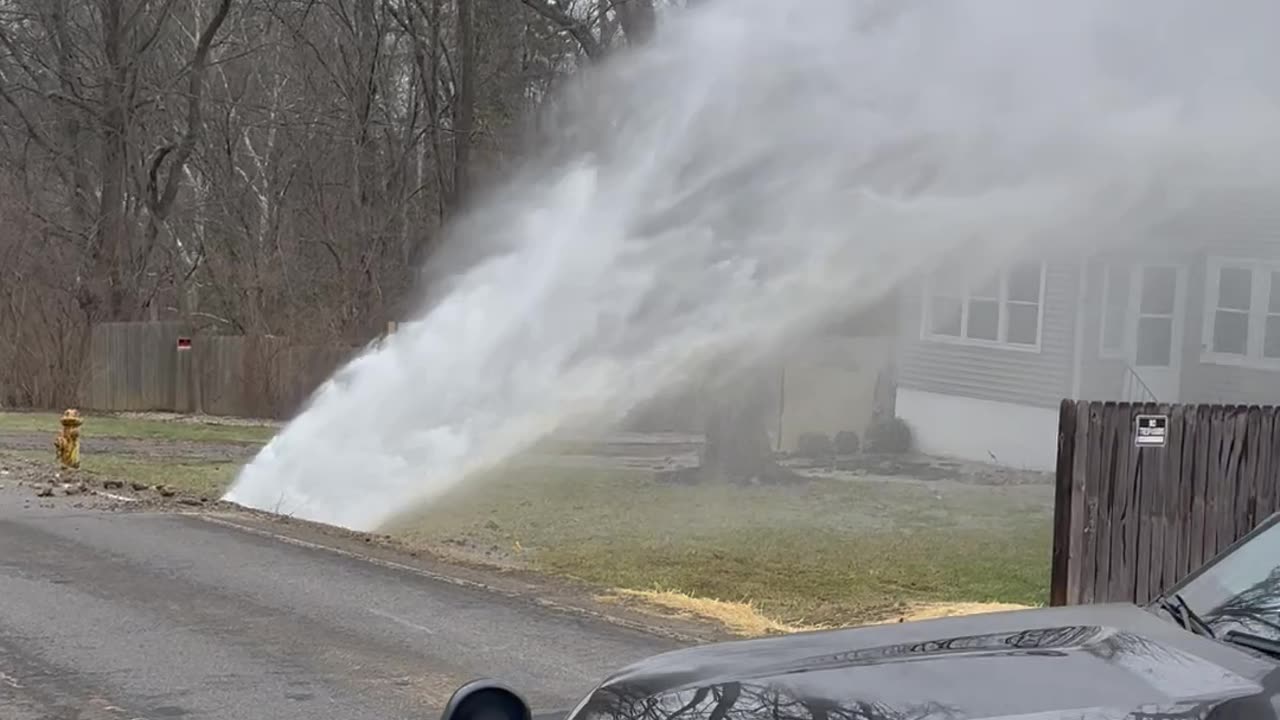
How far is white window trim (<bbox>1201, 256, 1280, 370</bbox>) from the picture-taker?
64.6 ft

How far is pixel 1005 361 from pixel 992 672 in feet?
65.1

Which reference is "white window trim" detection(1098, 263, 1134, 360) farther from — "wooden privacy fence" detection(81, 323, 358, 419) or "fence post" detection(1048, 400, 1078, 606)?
"wooden privacy fence" detection(81, 323, 358, 419)

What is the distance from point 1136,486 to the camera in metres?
9.20

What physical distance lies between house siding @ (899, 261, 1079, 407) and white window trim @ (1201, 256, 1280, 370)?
1940 millimetres

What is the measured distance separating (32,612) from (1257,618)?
739 cm

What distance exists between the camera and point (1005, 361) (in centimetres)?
2164

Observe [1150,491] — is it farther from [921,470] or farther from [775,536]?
[921,470]

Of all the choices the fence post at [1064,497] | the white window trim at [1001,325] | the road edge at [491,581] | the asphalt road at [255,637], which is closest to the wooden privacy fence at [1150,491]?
the fence post at [1064,497]

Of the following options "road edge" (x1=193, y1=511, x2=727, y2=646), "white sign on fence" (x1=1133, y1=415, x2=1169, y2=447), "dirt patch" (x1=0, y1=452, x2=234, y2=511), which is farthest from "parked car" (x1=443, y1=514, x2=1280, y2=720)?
"dirt patch" (x1=0, y1=452, x2=234, y2=511)

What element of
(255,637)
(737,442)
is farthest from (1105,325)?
(255,637)

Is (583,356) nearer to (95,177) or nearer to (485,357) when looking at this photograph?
(485,357)

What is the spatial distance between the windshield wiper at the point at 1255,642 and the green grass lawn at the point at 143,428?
2251 cm

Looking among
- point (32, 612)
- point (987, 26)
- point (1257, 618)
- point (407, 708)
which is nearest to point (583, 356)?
point (987, 26)

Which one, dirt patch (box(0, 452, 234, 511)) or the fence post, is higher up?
the fence post
